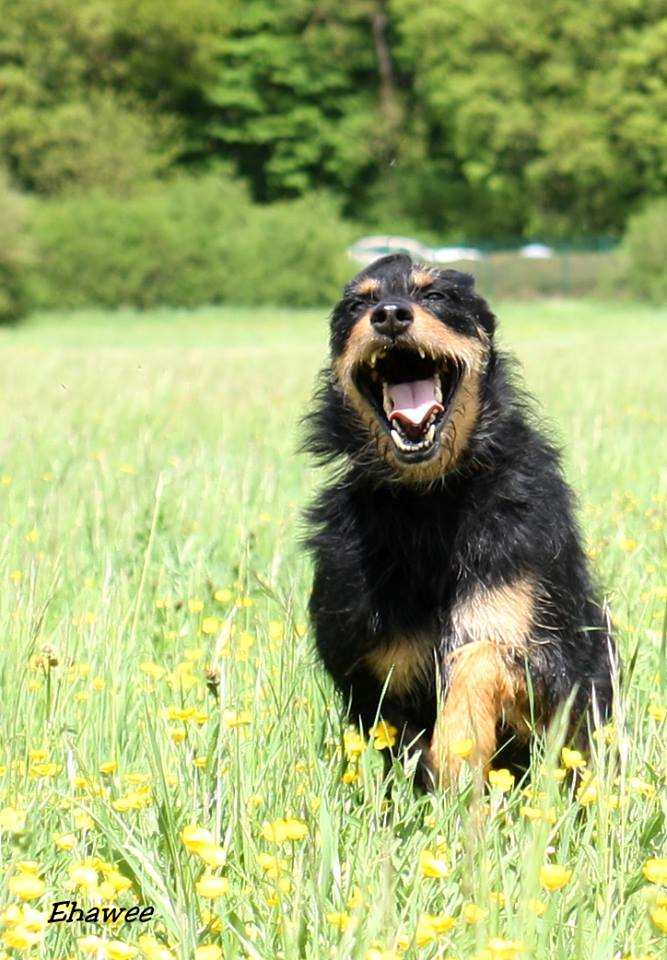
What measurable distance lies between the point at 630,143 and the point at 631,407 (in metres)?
39.2

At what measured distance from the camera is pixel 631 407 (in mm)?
10609

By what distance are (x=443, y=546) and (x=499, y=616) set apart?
247 millimetres

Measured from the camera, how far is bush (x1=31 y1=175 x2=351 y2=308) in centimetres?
3694

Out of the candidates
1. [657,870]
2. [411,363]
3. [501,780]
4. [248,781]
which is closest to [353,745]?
[248,781]

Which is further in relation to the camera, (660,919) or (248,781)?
(248,781)

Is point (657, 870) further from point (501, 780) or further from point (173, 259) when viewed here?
point (173, 259)

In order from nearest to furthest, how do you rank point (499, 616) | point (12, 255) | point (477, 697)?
point (477, 697) → point (499, 616) → point (12, 255)

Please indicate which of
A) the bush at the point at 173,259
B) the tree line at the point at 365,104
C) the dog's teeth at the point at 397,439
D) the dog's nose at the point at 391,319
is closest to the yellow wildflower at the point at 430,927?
the dog's teeth at the point at 397,439

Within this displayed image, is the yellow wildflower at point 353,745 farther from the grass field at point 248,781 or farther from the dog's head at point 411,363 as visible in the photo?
the dog's head at point 411,363

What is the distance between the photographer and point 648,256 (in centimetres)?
3581

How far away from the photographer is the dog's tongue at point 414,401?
364 cm

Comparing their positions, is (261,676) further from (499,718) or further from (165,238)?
(165,238)

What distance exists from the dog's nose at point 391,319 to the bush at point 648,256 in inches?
1296

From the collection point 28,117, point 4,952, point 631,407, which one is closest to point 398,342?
point 4,952
